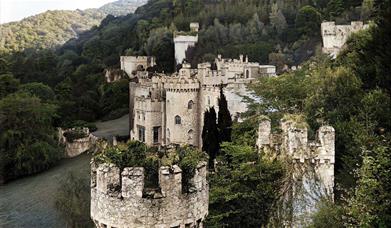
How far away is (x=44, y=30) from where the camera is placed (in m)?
137

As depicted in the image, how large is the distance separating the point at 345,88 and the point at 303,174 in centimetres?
628

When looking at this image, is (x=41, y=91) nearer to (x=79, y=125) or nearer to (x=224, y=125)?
(x=79, y=125)

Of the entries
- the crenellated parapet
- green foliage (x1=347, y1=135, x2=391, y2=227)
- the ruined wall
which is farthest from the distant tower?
the crenellated parapet

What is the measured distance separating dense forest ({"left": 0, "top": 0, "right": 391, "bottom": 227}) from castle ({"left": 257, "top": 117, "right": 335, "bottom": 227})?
65 centimetres

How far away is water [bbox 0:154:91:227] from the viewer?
30.1 metres

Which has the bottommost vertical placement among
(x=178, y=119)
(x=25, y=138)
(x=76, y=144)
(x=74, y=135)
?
(x=76, y=144)

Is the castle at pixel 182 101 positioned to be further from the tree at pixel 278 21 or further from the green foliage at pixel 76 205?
the tree at pixel 278 21

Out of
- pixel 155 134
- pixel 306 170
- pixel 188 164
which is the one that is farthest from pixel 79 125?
pixel 188 164

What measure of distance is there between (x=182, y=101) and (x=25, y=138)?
40.0 ft

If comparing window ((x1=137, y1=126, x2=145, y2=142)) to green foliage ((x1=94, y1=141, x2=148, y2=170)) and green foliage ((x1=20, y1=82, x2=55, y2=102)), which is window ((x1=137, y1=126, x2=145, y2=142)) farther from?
green foliage ((x1=94, y1=141, x2=148, y2=170))

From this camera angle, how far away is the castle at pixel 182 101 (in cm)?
3934

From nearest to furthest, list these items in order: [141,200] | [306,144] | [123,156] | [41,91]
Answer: [141,200], [123,156], [306,144], [41,91]

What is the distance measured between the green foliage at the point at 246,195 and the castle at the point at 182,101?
1826 cm

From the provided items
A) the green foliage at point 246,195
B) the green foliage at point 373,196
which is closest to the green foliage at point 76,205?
the green foliage at point 246,195
